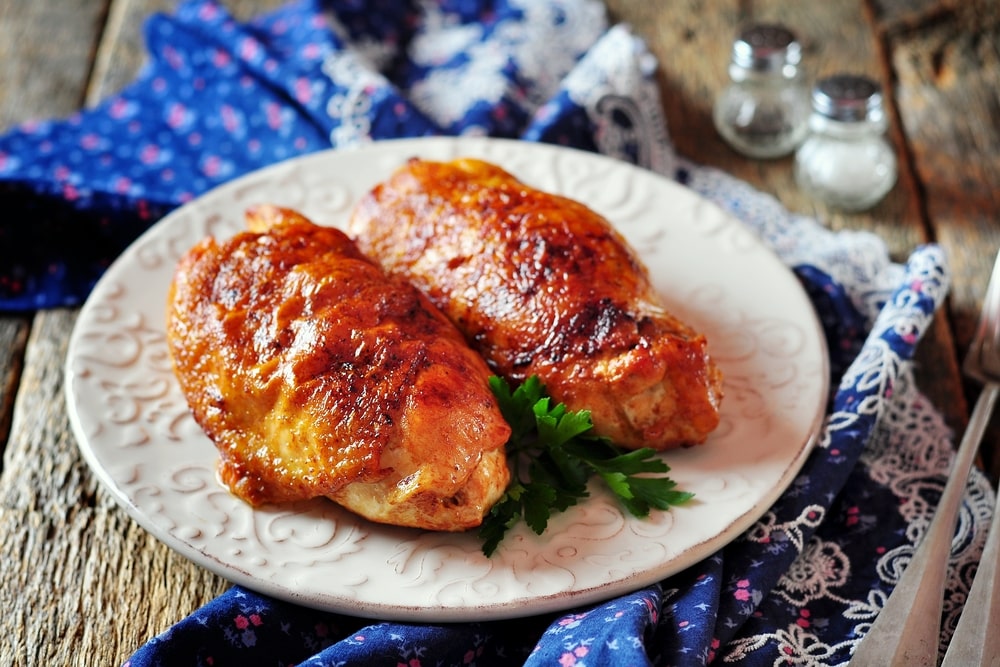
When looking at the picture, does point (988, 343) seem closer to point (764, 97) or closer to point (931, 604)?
point (931, 604)

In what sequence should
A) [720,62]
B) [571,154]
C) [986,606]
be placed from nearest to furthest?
[986,606] → [571,154] → [720,62]

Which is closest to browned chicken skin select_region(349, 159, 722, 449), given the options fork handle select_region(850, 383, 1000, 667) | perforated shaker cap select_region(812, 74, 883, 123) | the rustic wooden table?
fork handle select_region(850, 383, 1000, 667)

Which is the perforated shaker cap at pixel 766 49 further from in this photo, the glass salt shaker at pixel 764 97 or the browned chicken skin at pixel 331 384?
the browned chicken skin at pixel 331 384

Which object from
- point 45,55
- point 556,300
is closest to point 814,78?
point 556,300

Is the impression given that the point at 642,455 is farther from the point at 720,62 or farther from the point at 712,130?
the point at 720,62

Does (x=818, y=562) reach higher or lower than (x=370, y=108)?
lower

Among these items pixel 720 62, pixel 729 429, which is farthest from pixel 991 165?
pixel 729 429
